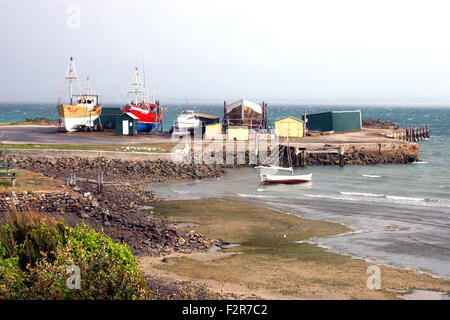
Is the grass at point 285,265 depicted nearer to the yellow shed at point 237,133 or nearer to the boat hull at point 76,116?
the yellow shed at point 237,133

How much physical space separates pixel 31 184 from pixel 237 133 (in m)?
32.4

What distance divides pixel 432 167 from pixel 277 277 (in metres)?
41.5

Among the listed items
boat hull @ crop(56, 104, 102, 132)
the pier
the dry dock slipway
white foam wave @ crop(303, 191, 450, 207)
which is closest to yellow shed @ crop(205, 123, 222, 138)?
the dry dock slipway

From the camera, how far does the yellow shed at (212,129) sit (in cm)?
6041

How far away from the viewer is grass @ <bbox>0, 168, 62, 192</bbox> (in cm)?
2712

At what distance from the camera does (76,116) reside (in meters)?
61.9

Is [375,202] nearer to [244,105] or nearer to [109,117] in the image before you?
[244,105]

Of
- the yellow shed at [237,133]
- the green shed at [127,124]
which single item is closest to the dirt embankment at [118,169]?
the yellow shed at [237,133]

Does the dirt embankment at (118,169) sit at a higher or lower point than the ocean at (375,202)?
higher

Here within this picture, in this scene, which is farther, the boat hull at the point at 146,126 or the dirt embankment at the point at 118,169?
the boat hull at the point at 146,126

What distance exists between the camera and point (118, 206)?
97.8 ft

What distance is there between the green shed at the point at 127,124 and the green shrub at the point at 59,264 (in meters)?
44.2
